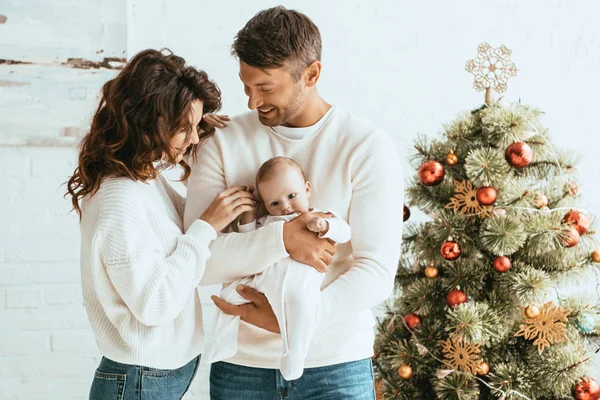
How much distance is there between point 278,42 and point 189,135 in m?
0.30

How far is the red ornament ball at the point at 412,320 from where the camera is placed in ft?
7.30

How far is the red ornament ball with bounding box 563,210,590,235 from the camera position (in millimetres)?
2107

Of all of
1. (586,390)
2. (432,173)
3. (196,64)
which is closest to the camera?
(586,390)

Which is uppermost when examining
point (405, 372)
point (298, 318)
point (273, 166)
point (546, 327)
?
point (273, 166)

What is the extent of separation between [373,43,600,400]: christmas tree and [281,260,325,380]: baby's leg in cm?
67

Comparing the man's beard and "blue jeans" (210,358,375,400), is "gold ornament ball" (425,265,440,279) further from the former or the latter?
the man's beard

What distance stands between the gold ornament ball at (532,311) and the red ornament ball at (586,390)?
0.77ft

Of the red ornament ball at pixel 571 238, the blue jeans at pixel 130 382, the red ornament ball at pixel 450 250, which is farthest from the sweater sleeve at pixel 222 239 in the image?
the red ornament ball at pixel 571 238

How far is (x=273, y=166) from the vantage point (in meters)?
1.65

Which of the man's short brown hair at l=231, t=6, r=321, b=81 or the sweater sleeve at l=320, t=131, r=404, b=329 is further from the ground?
the man's short brown hair at l=231, t=6, r=321, b=81

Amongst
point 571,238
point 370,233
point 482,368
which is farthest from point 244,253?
point 571,238

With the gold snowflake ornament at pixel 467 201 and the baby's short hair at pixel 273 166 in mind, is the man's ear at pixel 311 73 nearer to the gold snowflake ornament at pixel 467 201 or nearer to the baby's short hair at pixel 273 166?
the baby's short hair at pixel 273 166

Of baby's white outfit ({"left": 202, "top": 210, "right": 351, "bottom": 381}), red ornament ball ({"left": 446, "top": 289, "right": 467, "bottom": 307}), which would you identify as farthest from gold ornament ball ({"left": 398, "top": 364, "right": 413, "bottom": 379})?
baby's white outfit ({"left": 202, "top": 210, "right": 351, "bottom": 381})

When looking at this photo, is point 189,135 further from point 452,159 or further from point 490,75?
point 490,75
